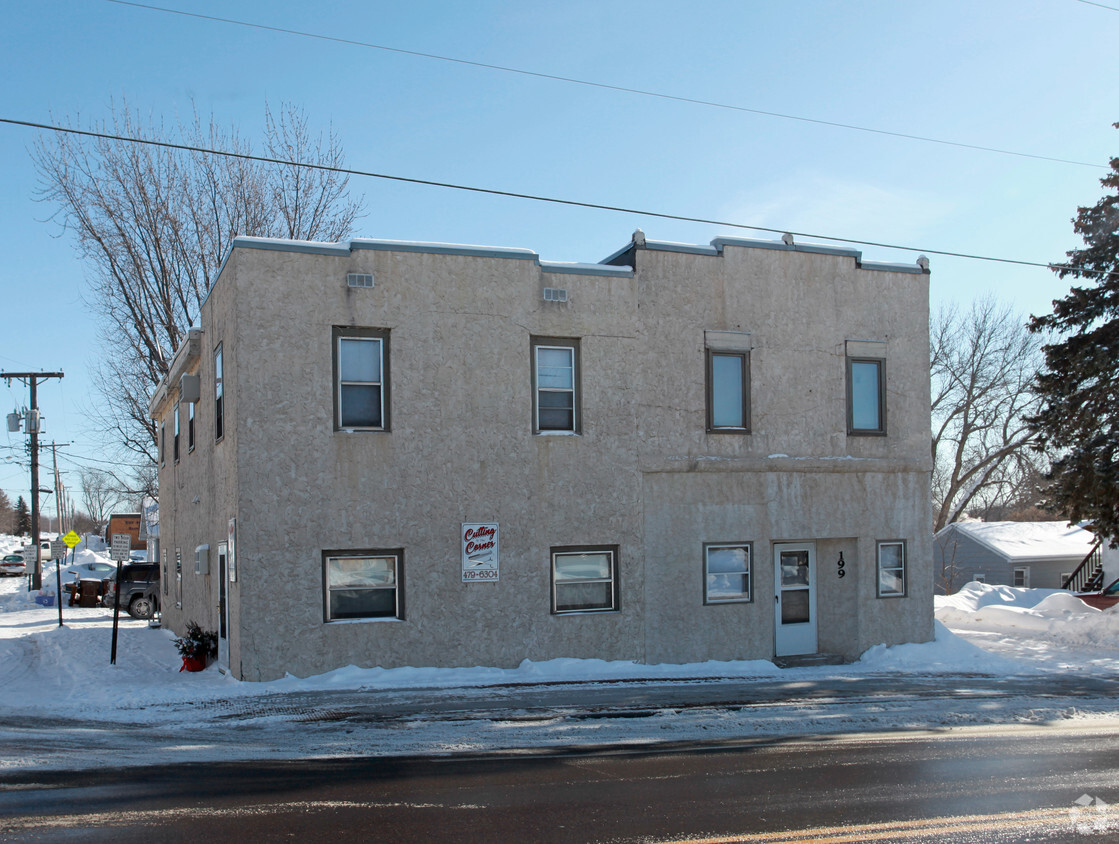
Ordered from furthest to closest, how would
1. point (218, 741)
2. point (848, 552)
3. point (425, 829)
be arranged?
point (848, 552) → point (218, 741) → point (425, 829)

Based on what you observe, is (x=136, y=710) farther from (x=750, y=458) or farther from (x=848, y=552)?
(x=848, y=552)

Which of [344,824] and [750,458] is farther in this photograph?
[750,458]

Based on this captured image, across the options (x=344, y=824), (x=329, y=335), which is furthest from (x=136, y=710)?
(x=344, y=824)

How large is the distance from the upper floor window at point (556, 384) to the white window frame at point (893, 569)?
6.21 meters

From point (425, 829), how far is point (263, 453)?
8.40 metres

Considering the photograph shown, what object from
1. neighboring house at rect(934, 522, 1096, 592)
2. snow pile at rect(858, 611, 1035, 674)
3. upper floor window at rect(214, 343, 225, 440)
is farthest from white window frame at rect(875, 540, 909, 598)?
neighboring house at rect(934, 522, 1096, 592)

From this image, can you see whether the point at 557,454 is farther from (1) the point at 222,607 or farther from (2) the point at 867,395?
(2) the point at 867,395

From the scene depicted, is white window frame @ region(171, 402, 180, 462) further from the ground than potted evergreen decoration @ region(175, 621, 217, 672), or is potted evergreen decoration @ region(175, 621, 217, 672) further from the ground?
white window frame @ region(171, 402, 180, 462)

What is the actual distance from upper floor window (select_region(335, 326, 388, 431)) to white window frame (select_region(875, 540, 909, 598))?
909 centimetres

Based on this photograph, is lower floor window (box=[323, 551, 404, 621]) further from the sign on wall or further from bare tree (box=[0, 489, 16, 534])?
bare tree (box=[0, 489, 16, 534])

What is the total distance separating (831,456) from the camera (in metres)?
17.0

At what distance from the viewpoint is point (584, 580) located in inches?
607

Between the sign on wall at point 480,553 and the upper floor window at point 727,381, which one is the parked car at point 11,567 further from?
the upper floor window at point 727,381

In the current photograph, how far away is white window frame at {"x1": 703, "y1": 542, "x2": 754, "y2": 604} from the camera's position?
1609 centimetres
